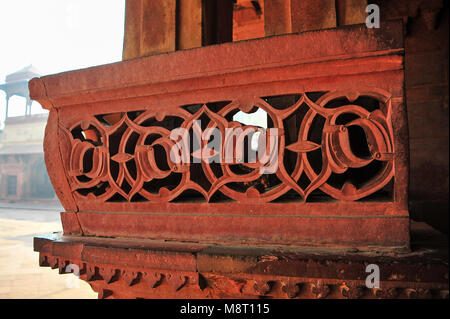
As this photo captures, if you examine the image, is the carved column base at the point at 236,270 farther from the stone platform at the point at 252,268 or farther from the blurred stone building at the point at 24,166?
the blurred stone building at the point at 24,166

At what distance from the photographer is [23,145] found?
61.1ft

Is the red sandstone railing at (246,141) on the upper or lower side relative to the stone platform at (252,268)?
upper

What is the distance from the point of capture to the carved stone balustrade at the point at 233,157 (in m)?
0.72

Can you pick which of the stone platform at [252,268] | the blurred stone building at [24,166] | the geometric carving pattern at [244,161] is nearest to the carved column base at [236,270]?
the stone platform at [252,268]

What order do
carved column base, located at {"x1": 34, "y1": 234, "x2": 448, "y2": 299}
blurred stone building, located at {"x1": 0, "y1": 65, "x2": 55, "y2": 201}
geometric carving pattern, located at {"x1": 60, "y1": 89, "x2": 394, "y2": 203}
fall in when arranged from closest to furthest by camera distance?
carved column base, located at {"x1": 34, "y1": 234, "x2": 448, "y2": 299} < geometric carving pattern, located at {"x1": 60, "y1": 89, "x2": 394, "y2": 203} < blurred stone building, located at {"x1": 0, "y1": 65, "x2": 55, "y2": 201}

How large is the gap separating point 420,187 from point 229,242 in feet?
7.39

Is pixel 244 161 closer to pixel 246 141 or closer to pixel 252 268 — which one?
pixel 246 141

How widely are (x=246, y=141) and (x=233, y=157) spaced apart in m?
0.11

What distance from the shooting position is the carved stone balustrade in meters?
0.72

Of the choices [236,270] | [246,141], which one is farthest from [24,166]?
[236,270]

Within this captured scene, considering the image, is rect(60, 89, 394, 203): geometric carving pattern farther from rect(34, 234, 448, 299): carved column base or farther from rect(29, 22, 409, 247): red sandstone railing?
rect(34, 234, 448, 299): carved column base

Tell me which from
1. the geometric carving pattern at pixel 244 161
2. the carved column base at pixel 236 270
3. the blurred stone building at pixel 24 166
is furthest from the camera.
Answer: the blurred stone building at pixel 24 166

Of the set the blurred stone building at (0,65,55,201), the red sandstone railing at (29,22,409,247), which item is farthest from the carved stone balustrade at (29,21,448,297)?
the blurred stone building at (0,65,55,201)
